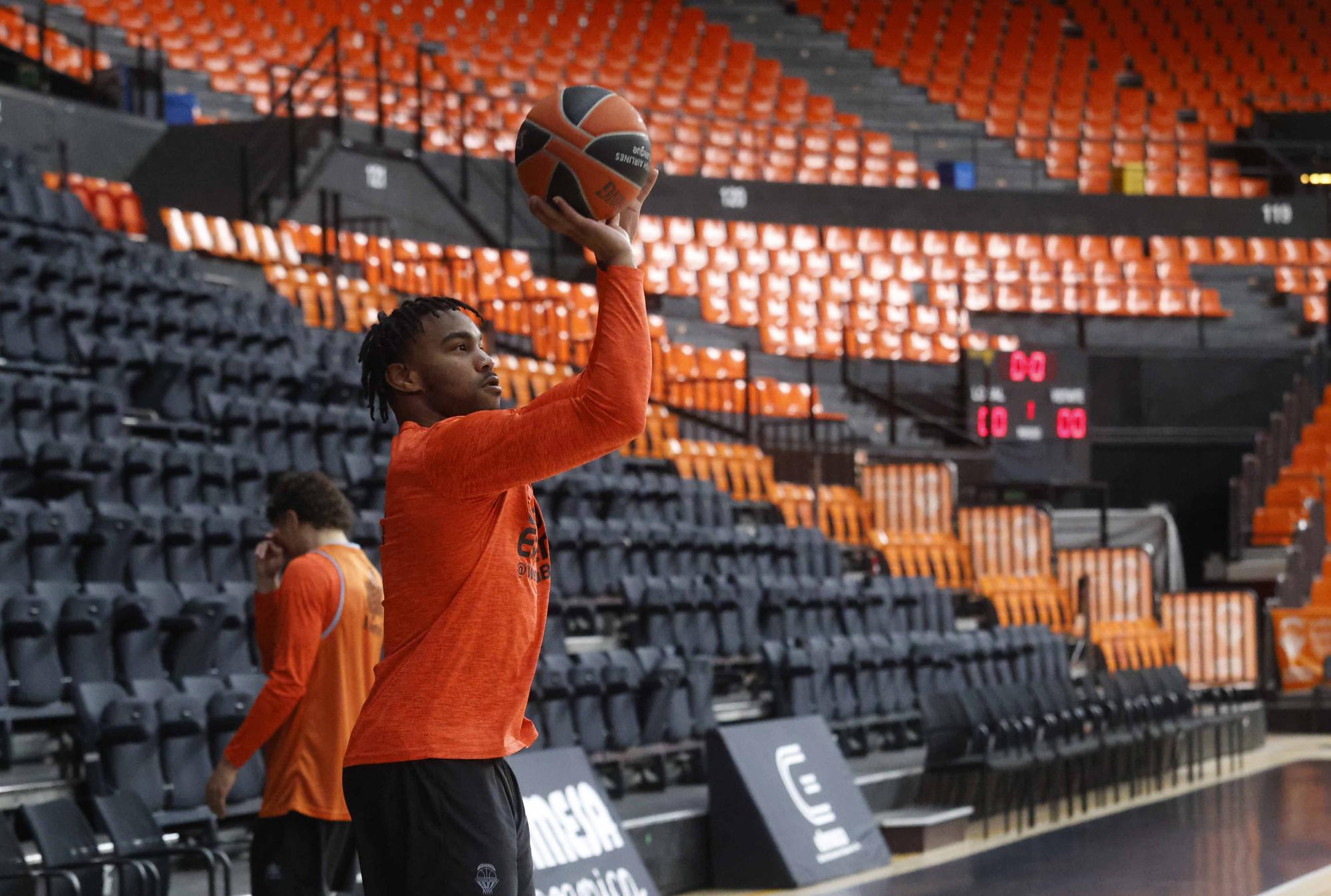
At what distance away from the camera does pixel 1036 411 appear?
13648 mm

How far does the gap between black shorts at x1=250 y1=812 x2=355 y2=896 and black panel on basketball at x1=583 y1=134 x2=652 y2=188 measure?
1.83 metres

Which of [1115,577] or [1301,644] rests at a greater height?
[1115,577]

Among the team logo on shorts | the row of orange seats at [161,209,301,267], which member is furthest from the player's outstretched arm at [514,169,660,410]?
the row of orange seats at [161,209,301,267]

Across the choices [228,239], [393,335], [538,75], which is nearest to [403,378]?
[393,335]

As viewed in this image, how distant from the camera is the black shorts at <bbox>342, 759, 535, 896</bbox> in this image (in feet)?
7.70

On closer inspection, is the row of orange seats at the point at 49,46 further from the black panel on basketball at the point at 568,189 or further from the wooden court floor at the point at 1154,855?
the black panel on basketball at the point at 568,189

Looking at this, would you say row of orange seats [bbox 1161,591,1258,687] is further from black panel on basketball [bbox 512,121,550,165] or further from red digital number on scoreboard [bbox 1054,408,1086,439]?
black panel on basketball [bbox 512,121,550,165]

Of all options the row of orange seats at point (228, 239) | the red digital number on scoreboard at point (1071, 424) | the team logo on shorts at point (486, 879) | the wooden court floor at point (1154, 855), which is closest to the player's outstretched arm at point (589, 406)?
the team logo on shorts at point (486, 879)

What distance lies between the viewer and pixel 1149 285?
62.0ft

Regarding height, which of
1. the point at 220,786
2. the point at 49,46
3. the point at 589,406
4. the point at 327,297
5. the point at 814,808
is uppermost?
the point at 49,46

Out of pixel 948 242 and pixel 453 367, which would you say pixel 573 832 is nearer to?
pixel 453 367

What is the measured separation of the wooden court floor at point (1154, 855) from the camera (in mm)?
6801

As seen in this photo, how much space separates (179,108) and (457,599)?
14173 mm

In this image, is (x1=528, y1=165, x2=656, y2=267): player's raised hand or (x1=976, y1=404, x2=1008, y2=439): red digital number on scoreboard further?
(x1=976, y1=404, x2=1008, y2=439): red digital number on scoreboard
